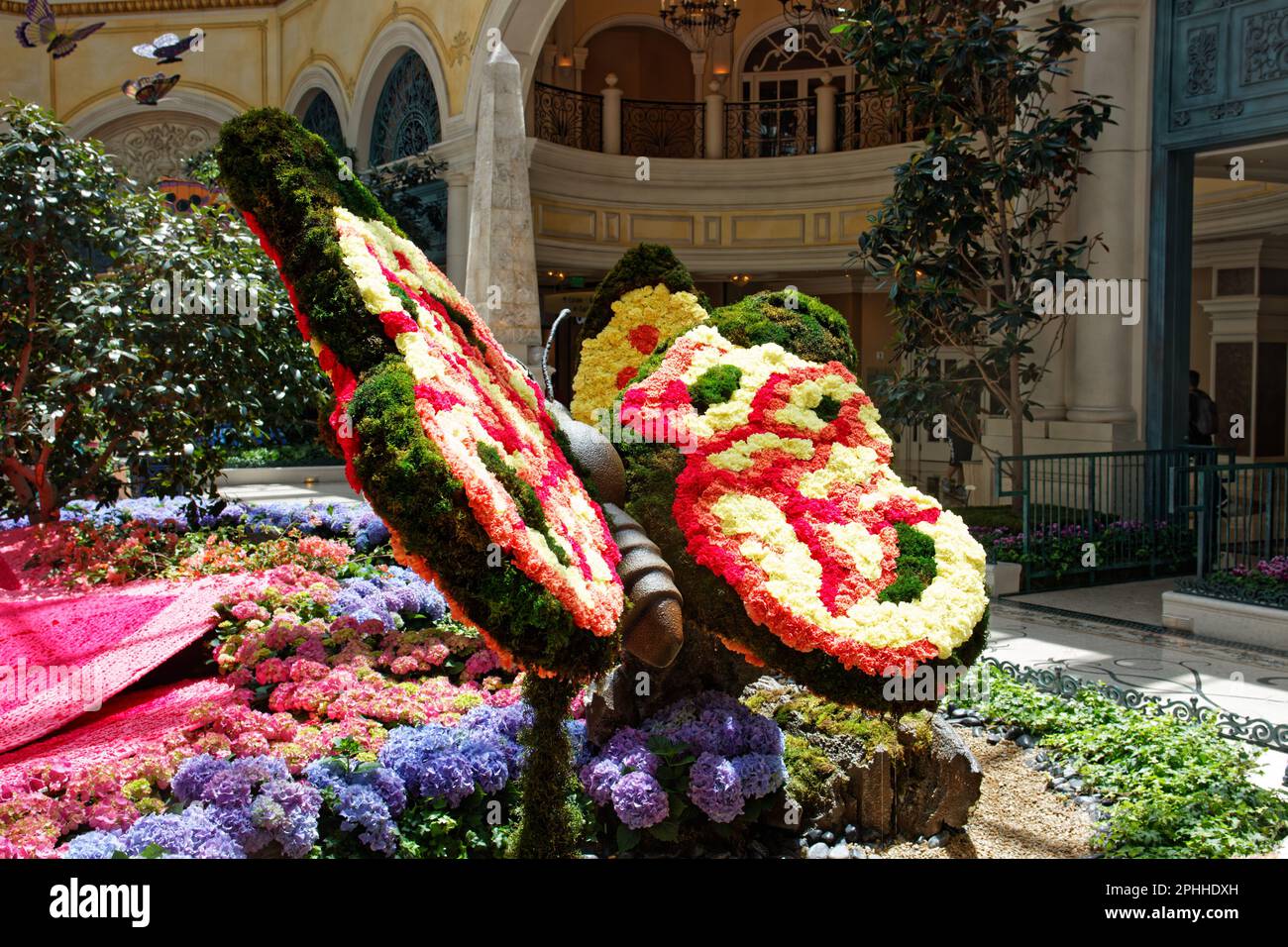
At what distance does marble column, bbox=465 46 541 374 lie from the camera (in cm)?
1036

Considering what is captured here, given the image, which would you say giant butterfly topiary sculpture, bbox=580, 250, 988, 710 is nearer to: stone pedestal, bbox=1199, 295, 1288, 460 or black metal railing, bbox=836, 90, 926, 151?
stone pedestal, bbox=1199, 295, 1288, 460

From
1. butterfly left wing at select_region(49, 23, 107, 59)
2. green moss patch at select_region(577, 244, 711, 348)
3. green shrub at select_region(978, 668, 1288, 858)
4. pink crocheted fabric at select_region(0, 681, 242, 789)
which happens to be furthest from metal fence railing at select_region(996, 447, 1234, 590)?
butterfly left wing at select_region(49, 23, 107, 59)

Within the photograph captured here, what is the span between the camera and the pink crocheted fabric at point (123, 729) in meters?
4.06

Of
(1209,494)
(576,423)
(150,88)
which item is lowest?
(1209,494)

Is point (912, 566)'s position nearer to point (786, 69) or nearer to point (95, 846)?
point (95, 846)

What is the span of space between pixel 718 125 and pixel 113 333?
12.5 meters

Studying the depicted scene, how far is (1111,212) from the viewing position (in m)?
10.2

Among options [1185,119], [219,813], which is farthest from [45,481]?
[1185,119]

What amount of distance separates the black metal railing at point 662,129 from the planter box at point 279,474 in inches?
251

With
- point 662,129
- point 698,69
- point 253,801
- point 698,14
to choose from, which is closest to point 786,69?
point 698,69

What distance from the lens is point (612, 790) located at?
4.04 meters
